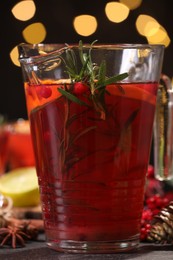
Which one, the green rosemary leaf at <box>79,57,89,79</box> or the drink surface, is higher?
the green rosemary leaf at <box>79,57,89,79</box>

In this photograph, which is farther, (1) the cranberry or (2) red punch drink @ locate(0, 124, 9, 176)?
(2) red punch drink @ locate(0, 124, 9, 176)

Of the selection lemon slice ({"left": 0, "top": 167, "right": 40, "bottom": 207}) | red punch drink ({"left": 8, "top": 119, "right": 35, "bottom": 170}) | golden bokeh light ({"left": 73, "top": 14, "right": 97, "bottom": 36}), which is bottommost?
red punch drink ({"left": 8, "top": 119, "right": 35, "bottom": 170})

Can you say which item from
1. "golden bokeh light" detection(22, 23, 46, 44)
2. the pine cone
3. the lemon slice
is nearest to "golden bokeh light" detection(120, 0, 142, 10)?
"golden bokeh light" detection(22, 23, 46, 44)

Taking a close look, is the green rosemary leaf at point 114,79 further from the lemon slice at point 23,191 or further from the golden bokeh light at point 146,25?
the golden bokeh light at point 146,25

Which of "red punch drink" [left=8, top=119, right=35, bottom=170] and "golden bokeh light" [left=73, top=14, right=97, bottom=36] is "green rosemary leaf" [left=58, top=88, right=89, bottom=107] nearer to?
"red punch drink" [left=8, top=119, right=35, bottom=170]

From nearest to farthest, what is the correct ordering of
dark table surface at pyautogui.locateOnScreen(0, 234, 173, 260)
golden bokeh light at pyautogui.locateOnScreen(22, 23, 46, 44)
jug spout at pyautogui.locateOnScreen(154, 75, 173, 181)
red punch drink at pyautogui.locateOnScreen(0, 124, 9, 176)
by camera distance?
dark table surface at pyautogui.locateOnScreen(0, 234, 173, 260) < jug spout at pyautogui.locateOnScreen(154, 75, 173, 181) < red punch drink at pyautogui.locateOnScreen(0, 124, 9, 176) < golden bokeh light at pyautogui.locateOnScreen(22, 23, 46, 44)

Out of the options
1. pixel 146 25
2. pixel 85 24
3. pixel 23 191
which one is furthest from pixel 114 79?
pixel 146 25

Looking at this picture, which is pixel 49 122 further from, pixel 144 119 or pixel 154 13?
pixel 154 13
